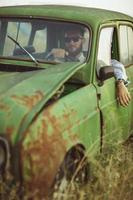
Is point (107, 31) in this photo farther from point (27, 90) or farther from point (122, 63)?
point (27, 90)

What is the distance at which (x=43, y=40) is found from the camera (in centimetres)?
592

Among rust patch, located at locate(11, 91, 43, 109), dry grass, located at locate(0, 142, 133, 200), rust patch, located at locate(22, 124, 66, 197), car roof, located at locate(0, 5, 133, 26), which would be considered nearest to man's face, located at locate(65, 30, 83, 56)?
car roof, located at locate(0, 5, 133, 26)

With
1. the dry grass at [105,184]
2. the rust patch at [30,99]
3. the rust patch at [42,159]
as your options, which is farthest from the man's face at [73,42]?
the rust patch at [42,159]

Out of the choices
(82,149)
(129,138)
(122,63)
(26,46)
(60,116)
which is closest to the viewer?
(60,116)

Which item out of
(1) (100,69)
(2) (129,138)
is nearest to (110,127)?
(1) (100,69)

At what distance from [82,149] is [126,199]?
0.67 metres

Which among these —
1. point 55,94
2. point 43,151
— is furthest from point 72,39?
point 43,151

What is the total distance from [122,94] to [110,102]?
0.88 ft

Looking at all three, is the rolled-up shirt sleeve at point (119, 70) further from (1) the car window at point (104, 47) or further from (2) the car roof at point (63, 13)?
(2) the car roof at point (63, 13)

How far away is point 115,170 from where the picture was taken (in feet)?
16.6

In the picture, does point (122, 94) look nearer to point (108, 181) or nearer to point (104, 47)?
point (104, 47)

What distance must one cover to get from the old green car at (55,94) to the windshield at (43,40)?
1 cm

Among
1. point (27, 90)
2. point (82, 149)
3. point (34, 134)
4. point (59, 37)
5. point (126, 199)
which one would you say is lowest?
point (126, 199)

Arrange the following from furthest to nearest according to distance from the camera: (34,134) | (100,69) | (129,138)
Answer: (129,138) → (100,69) → (34,134)
